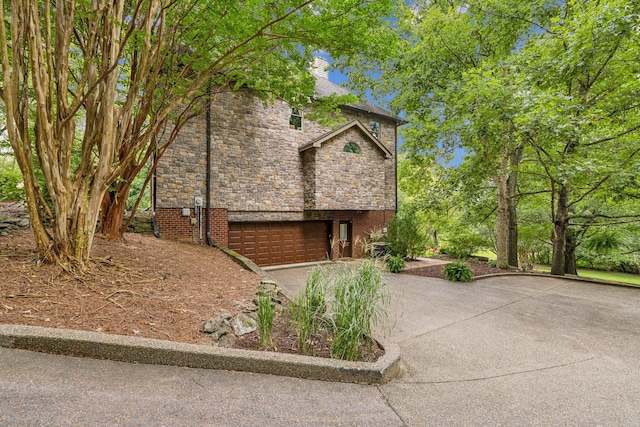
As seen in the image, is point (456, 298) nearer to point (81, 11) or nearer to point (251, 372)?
point (251, 372)

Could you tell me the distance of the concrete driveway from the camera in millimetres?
1887

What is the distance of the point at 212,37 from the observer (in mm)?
5598

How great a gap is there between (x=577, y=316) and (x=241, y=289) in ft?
19.1

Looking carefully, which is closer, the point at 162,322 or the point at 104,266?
the point at 162,322

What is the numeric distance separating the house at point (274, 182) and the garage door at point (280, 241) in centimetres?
4

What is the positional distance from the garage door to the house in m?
0.04

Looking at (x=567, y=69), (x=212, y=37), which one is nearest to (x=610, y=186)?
(x=567, y=69)

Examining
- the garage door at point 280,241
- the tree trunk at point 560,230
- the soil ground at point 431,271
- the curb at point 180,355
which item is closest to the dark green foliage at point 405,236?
the soil ground at point 431,271

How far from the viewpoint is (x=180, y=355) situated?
2477mm

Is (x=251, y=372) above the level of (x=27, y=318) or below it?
below

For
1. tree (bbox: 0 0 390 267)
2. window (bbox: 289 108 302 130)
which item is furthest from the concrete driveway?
window (bbox: 289 108 302 130)

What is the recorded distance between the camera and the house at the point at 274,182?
9.12 metres

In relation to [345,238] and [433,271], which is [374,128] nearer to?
[345,238]

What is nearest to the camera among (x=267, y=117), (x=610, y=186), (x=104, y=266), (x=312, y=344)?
(x=312, y=344)
